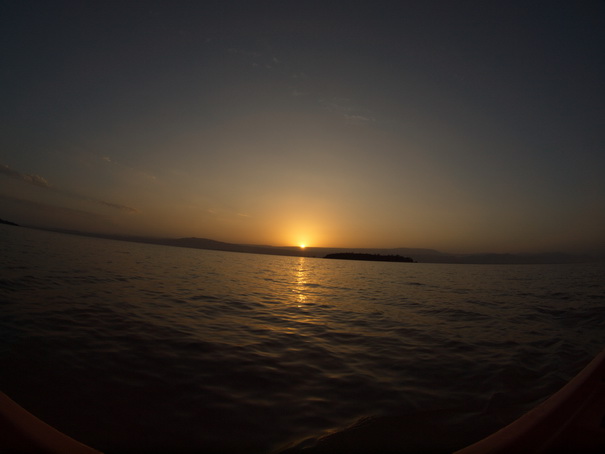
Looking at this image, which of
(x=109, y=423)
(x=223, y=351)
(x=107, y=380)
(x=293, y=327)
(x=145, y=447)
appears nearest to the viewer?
(x=145, y=447)

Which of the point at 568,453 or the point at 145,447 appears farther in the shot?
the point at 145,447

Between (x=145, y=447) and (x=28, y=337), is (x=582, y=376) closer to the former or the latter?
(x=145, y=447)

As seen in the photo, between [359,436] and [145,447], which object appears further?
[359,436]

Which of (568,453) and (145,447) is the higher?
(568,453)

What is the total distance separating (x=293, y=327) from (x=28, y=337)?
6.79m

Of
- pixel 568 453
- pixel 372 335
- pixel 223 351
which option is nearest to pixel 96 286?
pixel 223 351

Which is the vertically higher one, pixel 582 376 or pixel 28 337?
pixel 582 376

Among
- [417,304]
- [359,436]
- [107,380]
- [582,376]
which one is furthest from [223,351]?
[417,304]

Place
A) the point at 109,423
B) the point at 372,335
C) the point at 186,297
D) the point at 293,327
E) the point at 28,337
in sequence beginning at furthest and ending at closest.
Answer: the point at 186,297, the point at 293,327, the point at 372,335, the point at 28,337, the point at 109,423

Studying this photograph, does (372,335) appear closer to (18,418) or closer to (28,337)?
(18,418)

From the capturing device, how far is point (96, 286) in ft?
41.2

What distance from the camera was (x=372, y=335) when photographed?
8.49 metres

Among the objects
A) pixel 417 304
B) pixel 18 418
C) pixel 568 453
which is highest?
pixel 18 418

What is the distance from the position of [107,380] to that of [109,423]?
136 cm
